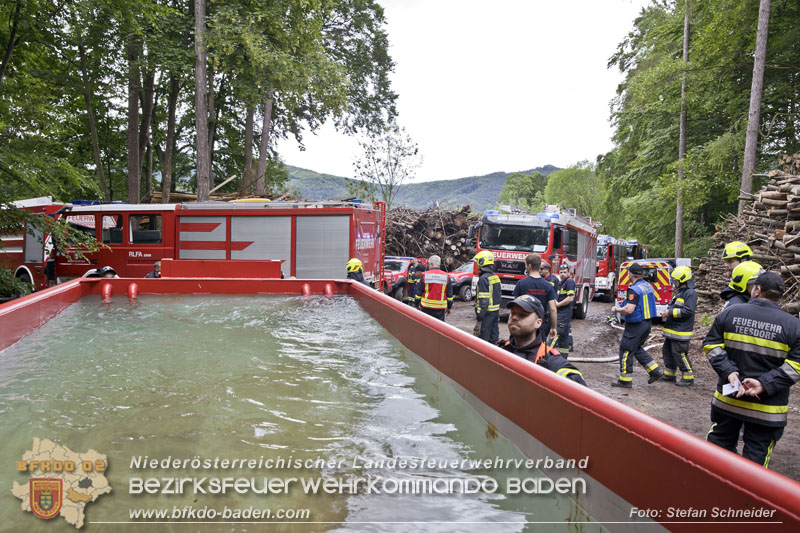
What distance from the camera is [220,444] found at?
303 centimetres

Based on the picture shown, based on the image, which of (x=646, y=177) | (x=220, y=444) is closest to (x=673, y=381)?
(x=220, y=444)

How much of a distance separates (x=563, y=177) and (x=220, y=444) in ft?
281

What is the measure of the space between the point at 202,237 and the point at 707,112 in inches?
744

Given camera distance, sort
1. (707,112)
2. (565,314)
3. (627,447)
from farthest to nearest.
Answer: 1. (707,112)
2. (565,314)
3. (627,447)

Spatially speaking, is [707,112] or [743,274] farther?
[707,112]

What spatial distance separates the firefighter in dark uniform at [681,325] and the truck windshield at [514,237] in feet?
23.9

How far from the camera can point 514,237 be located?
51.8 ft

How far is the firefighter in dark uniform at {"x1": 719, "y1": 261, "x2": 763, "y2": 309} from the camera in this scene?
4.70 m

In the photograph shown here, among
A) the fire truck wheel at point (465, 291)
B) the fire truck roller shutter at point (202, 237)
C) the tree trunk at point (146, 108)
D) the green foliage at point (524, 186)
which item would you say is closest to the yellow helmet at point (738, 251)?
the fire truck roller shutter at point (202, 237)

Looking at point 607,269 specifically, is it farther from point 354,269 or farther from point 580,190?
point 580,190

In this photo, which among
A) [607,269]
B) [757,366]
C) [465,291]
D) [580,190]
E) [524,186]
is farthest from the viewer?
[524,186]

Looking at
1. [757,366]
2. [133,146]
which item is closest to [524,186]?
[133,146]

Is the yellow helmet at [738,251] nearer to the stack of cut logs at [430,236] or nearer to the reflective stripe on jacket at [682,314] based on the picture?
the reflective stripe on jacket at [682,314]

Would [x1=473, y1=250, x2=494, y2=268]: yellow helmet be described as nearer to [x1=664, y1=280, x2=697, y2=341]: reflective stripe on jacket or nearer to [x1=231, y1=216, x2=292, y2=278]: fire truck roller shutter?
[x1=664, y1=280, x2=697, y2=341]: reflective stripe on jacket
